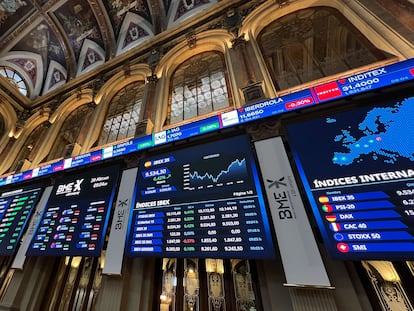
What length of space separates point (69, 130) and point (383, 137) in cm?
955

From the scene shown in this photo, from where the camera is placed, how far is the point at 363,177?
230 centimetres

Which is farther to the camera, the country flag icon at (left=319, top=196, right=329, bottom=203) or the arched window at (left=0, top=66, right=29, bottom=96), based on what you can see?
the arched window at (left=0, top=66, right=29, bottom=96)

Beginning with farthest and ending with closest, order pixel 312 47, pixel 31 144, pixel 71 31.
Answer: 1. pixel 71 31
2. pixel 31 144
3. pixel 312 47

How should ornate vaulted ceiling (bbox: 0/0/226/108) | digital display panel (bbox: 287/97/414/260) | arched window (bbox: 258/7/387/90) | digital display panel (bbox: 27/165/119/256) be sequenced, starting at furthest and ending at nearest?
ornate vaulted ceiling (bbox: 0/0/226/108) → arched window (bbox: 258/7/387/90) → digital display panel (bbox: 27/165/119/256) → digital display panel (bbox: 287/97/414/260)

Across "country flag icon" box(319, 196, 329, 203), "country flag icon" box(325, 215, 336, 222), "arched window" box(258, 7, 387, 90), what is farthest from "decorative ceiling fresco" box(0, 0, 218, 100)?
"country flag icon" box(325, 215, 336, 222)

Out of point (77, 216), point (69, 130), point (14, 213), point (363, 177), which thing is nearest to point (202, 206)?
point (363, 177)

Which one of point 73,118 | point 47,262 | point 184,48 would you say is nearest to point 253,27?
point 184,48

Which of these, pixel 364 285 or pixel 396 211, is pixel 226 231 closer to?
pixel 364 285

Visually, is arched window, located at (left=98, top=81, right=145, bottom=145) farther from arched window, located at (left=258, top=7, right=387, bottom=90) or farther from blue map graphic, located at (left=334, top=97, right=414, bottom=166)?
blue map graphic, located at (left=334, top=97, right=414, bottom=166)

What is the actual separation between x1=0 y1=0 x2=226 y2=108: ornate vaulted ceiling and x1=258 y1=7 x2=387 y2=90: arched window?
4.14 metres

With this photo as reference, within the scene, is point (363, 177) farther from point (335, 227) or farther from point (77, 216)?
point (77, 216)

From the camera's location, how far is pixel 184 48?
6.64m

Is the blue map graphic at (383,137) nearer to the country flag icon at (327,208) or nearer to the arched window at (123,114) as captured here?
the country flag icon at (327,208)

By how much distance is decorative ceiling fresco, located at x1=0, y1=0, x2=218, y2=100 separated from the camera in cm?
824
